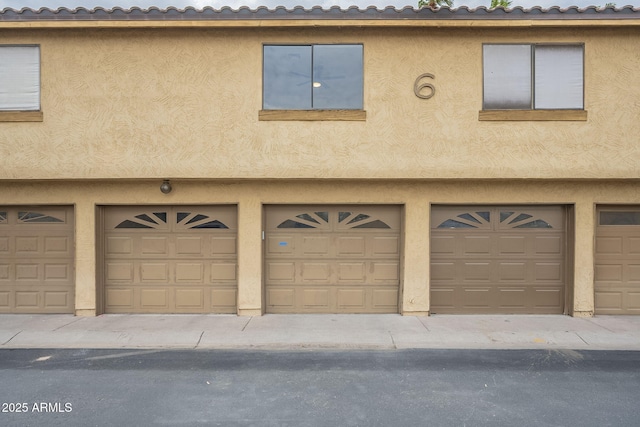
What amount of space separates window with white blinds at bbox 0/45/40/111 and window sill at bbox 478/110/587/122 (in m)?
9.06

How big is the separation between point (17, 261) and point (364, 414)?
8.17m

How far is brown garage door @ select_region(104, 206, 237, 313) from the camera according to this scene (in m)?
8.03

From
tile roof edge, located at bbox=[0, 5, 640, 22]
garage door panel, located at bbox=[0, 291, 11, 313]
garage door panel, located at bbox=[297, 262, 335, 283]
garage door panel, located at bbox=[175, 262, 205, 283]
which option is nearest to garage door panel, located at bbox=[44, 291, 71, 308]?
garage door panel, located at bbox=[0, 291, 11, 313]

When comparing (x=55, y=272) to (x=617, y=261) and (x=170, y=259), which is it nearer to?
(x=170, y=259)

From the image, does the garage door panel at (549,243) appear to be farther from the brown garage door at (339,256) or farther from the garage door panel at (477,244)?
the brown garage door at (339,256)

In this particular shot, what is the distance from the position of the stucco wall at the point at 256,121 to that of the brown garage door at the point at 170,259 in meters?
1.09

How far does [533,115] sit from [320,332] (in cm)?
599

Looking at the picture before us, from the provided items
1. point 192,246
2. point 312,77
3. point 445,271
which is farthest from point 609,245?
point 192,246

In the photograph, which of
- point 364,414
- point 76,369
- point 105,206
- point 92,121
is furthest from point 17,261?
point 364,414

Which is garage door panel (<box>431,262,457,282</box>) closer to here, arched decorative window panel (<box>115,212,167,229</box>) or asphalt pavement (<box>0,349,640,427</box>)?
asphalt pavement (<box>0,349,640,427</box>)

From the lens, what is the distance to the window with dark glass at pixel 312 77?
7500mm

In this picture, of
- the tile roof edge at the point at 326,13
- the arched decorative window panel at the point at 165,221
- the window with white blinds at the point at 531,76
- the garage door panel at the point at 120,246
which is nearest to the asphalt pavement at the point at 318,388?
the garage door panel at the point at 120,246

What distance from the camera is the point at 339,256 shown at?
26.4 ft

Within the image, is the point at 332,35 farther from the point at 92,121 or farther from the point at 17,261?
the point at 17,261
